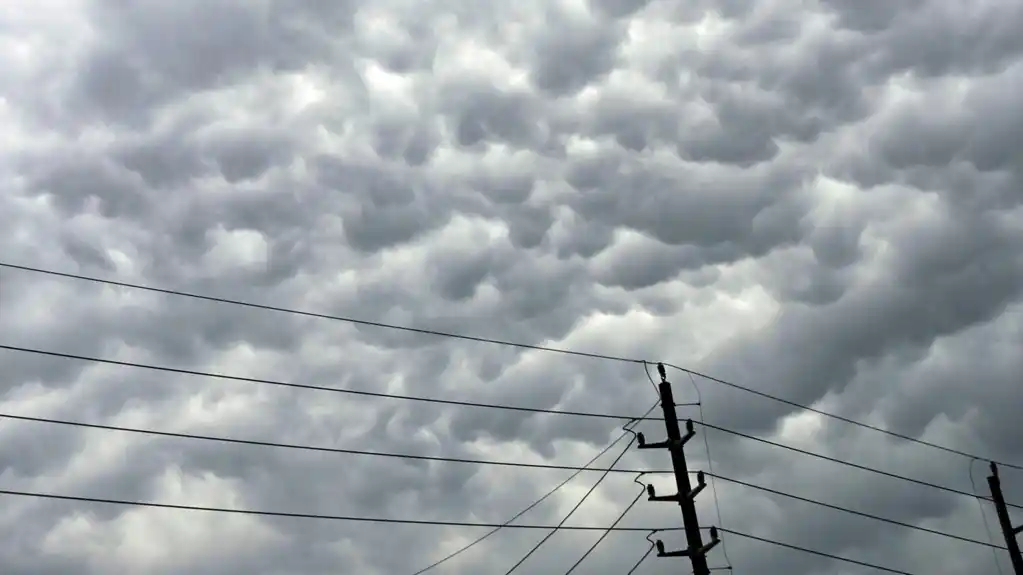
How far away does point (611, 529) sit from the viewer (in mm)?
37156

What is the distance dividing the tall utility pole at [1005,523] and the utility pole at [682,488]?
21294 millimetres

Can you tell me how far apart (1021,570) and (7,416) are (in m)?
42.8

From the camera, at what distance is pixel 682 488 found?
119 ft

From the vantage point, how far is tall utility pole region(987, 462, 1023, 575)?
1903 inches

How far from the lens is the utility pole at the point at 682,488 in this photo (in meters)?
34.9

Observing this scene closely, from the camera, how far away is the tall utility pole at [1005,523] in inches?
1903

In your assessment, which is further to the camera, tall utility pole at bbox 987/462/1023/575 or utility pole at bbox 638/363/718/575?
tall utility pole at bbox 987/462/1023/575

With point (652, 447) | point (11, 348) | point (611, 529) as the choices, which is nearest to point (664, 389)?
point (652, 447)

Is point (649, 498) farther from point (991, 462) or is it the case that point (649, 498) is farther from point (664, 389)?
point (991, 462)

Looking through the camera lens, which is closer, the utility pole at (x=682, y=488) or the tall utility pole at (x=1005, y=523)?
the utility pole at (x=682, y=488)

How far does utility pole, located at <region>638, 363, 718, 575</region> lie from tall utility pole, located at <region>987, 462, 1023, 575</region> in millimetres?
21294

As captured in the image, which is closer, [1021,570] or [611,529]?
[611,529]

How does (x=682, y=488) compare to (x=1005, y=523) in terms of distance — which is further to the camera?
(x=1005, y=523)

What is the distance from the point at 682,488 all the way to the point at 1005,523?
74.5ft
